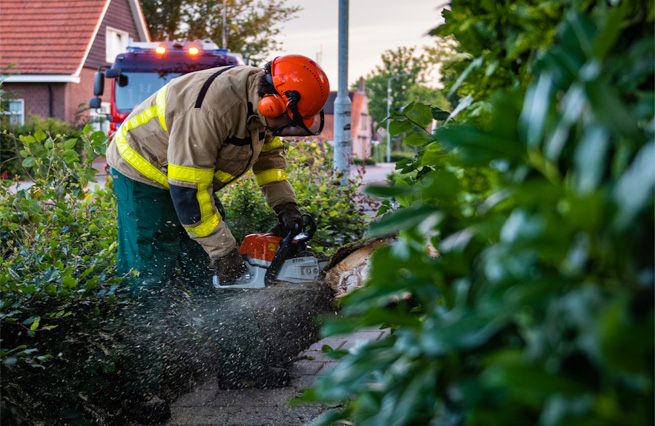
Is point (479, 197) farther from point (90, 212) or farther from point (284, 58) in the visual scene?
point (90, 212)

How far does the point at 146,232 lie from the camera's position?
3.80 meters

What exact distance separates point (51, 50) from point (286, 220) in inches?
948

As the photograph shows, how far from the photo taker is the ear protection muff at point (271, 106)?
3512 mm

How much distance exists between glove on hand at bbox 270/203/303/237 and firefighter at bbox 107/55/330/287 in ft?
0.04

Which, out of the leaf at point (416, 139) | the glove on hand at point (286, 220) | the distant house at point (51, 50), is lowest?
the glove on hand at point (286, 220)

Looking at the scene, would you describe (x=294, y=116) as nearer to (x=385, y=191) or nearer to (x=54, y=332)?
(x=54, y=332)

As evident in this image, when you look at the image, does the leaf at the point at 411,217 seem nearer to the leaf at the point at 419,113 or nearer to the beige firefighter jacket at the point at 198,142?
the leaf at the point at 419,113

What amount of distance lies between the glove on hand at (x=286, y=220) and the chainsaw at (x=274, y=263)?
0.52 ft

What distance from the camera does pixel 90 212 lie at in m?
4.35

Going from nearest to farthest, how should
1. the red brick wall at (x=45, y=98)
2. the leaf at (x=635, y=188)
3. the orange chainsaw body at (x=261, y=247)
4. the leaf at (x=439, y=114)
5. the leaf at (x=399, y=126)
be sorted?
1. the leaf at (x=635, y=188)
2. the leaf at (x=399, y=126)
3. the leaf at (x=439, y=114)
4. the orange chainsaw body at (x=261, y=247)
5. the red brick wall at (x=45, y=98)

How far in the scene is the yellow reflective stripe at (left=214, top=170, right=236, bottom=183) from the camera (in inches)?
153

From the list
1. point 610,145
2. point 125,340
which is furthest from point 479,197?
point 125,340

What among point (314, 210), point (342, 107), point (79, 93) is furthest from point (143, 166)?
point (79, 93)

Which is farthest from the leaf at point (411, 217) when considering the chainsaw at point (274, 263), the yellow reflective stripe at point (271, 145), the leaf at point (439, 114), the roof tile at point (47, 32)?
the roof tile at point (47, 32)
